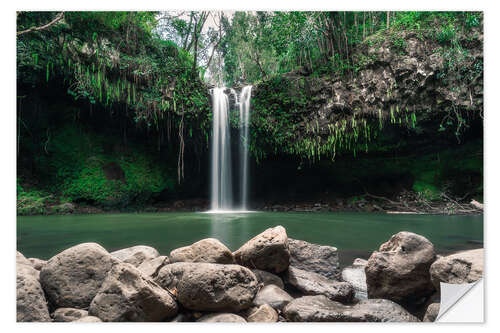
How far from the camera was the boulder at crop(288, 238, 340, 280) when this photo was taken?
225 centimetres

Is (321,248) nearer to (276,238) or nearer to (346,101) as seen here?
(276,238)

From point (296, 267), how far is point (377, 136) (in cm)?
690

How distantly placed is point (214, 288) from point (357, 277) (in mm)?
1365

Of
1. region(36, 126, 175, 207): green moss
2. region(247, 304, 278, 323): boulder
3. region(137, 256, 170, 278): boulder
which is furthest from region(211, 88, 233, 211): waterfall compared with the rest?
region(247, 304, 278, 323): boulder

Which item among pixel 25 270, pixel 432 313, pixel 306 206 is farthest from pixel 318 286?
pixel 306 206

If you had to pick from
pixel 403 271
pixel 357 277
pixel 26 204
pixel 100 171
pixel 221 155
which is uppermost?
pixel 221 155

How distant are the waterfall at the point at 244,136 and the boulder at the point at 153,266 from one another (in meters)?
6.45

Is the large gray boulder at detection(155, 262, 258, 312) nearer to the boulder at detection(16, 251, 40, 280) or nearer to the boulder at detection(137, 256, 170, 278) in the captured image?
the boulder at detection(137, 256, 170, 278)

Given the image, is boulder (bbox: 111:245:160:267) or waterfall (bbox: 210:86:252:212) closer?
boulder (bbox: 111:245:160:267)

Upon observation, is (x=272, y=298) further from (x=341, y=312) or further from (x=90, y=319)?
(x=90, y=319)

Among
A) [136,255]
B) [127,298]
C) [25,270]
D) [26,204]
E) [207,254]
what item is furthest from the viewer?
[26,204]

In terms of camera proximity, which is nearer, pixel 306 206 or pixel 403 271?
pixel 403 271

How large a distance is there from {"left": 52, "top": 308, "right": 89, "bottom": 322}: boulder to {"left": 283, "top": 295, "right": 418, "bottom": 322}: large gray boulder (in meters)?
1.10

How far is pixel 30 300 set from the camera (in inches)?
57.6
